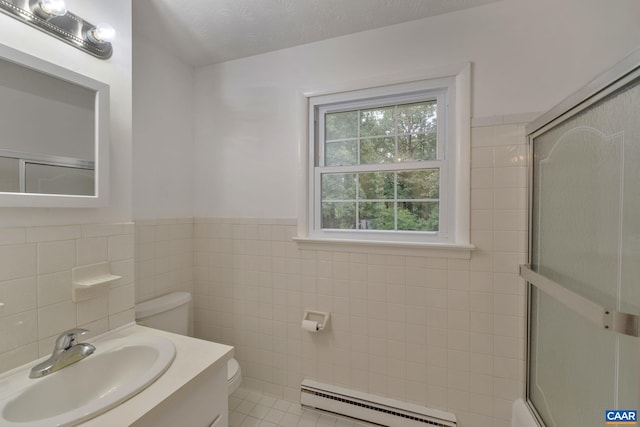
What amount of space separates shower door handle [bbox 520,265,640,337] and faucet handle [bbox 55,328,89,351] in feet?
5.33

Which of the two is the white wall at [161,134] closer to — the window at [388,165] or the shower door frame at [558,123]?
the window at [388,165]

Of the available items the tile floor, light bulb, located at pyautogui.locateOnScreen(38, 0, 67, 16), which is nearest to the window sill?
the tile floor

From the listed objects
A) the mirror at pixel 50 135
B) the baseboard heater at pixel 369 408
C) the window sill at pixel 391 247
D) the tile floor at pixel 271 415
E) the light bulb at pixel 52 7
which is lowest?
the tile floor at pixel 271 415

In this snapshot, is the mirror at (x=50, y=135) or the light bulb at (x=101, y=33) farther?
the light bulb at (x=101, y=33)

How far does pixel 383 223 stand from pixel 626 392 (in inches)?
44.4

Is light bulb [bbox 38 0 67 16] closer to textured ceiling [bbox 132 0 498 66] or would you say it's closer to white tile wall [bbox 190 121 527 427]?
textured ceiling [bbox 132 0 498 66]

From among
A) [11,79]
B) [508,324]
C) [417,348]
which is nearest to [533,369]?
[508,324]

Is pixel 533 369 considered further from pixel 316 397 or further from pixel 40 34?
pixel 40 34

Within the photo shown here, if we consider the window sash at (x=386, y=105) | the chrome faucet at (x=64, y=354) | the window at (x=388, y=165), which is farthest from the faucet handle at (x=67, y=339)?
the window sash at (x=386, y=105)

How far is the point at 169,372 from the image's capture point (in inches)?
34.1

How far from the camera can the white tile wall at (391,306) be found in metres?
1.39

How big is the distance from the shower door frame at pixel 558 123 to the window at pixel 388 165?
0.29 metres

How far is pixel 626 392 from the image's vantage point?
0.77m

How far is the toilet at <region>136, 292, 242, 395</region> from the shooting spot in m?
1.48
